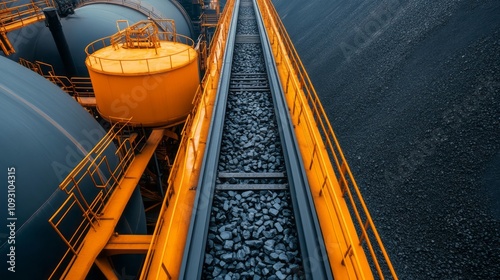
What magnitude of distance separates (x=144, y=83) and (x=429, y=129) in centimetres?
786

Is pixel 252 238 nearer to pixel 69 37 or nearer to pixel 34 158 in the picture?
pixel 34 158

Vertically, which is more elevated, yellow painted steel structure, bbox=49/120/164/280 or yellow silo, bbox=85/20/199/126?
yellow silo, bbox=85/20/199/126

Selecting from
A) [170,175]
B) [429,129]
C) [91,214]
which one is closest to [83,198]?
[91,214]

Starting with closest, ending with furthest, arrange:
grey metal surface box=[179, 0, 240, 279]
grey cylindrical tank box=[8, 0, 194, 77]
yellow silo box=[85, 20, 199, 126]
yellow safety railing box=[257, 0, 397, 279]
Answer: yellow safety railing box=[257, 0, 397, 279] < grey metal surface box=[179, 0, 240, 279] < yellow silo box=[85, 20, 199, 126] < grey cylindrical tank box=[8, 0, 194, 77]

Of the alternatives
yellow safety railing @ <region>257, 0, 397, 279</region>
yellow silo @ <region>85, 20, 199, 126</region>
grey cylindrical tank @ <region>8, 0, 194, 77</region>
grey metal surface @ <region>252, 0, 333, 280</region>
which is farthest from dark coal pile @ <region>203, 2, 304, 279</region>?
grey cylindrical tank @ <region>8, 0, 194, 77</region>

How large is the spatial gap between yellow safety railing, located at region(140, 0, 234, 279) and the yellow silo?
63cm

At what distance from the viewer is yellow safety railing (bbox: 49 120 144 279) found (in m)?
4.67

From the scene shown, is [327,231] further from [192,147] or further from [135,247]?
[135,247]

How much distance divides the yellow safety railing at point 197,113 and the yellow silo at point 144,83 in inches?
24.7

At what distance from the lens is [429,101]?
830 cm

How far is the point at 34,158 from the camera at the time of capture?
456 cm

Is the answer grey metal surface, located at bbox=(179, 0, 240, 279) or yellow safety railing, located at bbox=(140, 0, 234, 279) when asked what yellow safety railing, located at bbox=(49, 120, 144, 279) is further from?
grey metal surface, located at bbox=(179, 0, 240, 279)

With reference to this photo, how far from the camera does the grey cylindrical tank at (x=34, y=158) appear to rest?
13.3 ft

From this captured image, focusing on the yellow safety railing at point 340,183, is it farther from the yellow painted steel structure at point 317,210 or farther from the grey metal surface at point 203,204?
the grey metal surface at point 203,204
